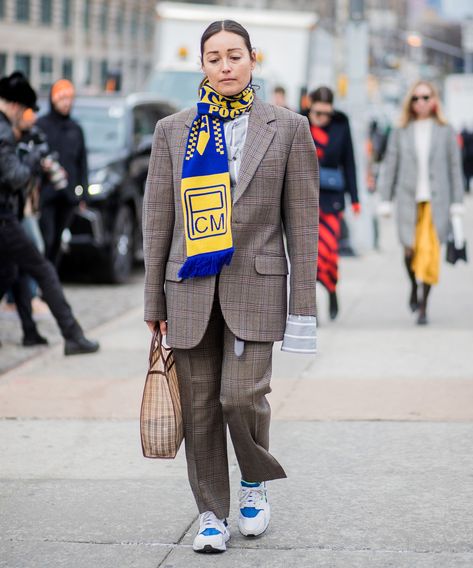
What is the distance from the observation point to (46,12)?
2480 inches

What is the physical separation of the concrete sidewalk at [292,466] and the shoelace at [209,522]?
10cm

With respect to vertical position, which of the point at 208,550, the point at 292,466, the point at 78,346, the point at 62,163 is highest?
the point at 62,163

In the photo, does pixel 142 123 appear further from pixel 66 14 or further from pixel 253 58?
pixel 66 14

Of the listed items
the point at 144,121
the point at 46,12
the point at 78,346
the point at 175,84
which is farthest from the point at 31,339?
the point at 46,12

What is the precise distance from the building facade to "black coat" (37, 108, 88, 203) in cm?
4471

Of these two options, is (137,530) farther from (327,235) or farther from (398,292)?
(398,292)

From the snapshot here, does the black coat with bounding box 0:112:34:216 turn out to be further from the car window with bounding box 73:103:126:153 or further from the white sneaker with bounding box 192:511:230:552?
the car window with bounding box 73:103:126:153

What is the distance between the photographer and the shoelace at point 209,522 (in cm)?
454

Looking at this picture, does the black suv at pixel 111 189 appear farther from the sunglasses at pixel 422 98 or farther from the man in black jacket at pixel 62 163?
the sunglasses at pixel 422 98

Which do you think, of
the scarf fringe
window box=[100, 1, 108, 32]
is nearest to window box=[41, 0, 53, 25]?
window box=[100, 1, 108, 32]

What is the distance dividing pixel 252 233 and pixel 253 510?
3.25ft

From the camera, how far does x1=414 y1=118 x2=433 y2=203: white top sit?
32.6ft

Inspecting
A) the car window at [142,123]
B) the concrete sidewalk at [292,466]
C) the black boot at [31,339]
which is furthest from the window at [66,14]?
the concrete sidewalk at [292,466]

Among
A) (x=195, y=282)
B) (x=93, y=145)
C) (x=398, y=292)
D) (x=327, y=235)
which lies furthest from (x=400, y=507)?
(x=93, y=145)
